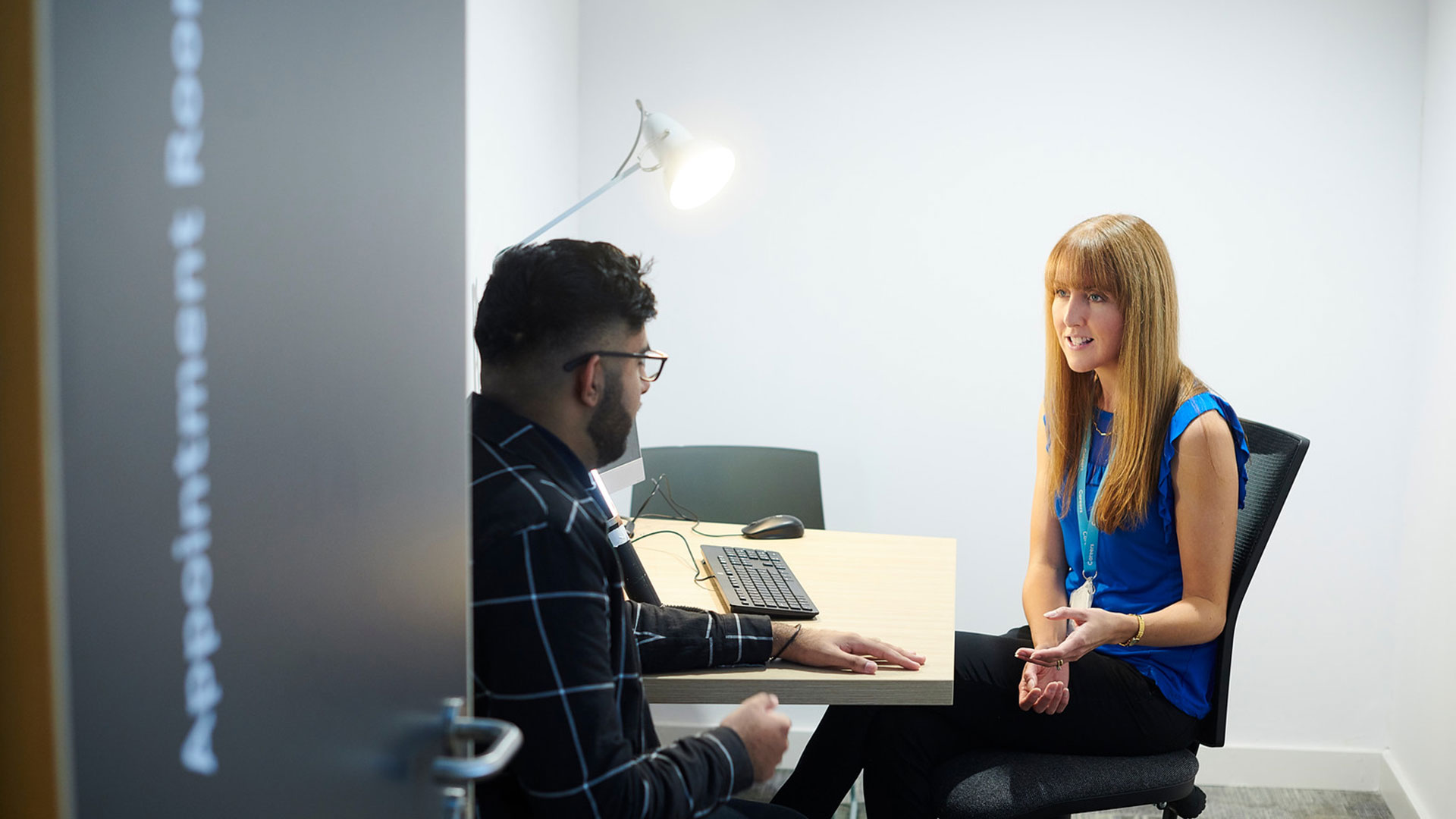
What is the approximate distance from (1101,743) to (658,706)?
1.67 metres

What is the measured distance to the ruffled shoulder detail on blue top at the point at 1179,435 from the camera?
1.59m

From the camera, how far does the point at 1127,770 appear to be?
5.04ft

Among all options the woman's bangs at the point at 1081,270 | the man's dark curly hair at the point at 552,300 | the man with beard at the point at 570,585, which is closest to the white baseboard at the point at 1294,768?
the woman's bangs at the point at 1081,270

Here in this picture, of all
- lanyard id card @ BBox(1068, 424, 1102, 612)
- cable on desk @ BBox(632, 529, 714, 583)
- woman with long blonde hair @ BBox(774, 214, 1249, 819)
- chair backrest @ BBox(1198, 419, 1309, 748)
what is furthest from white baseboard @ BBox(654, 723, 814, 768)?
chair backrest @ BBox(1198, 419, 1309, 748)

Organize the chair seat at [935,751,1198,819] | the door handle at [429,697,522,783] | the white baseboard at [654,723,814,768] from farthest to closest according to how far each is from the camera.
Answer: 1. the white baseboard at [654,723,814,768]
2. the chair seat at [935,751,1198,819]
3. the door handle at [429,697,522,783]

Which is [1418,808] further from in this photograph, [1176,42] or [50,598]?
[50,598]

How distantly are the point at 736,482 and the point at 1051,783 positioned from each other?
117 centimetres

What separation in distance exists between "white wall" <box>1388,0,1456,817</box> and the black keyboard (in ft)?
5.32

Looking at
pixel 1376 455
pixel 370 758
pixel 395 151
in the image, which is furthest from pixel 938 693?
pixel 1376 455

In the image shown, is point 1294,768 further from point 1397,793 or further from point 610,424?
point 610,424

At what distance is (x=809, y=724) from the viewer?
118 inches

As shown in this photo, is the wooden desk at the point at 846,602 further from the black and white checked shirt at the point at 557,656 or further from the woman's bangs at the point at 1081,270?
the woman's bangs at the point at 1081,270

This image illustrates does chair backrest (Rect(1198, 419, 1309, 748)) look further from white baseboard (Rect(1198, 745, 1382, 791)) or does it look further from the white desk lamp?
white baseboard (Rect(1198, 745, 1382, 791))

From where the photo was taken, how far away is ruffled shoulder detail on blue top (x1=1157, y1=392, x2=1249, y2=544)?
1.59 meters
